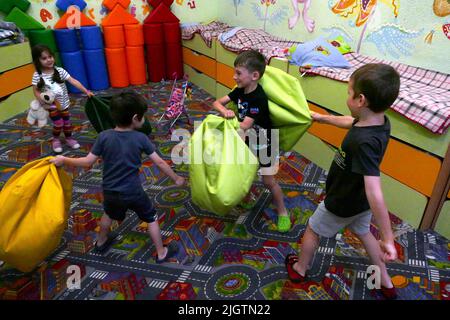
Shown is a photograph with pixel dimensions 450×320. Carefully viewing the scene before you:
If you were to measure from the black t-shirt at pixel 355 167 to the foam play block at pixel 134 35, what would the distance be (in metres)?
4.46

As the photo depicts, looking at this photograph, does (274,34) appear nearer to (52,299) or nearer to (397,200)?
(397,200)

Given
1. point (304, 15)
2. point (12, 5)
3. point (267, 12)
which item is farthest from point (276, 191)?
point (12, 5)

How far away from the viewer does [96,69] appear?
502 centimetres

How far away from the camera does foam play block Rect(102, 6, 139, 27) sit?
4.94 meters

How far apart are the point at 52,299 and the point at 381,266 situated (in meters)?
1.75

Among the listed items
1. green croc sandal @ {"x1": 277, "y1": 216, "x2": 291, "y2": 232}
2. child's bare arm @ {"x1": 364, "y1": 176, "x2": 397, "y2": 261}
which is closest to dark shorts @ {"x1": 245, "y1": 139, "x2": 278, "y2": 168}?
green croc sandal @ {"x1": 277, "y1": 216, "x2": 291, "y2": 232}

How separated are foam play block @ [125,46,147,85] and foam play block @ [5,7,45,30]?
1.30 meters

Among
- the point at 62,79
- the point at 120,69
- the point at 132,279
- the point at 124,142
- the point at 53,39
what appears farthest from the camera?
the point at 120,69

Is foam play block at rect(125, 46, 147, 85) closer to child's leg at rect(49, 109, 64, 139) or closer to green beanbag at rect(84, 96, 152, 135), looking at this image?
child's leg at rect(49, 109, 64, 139)

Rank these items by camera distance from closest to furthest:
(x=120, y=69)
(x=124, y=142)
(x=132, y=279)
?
(x=124, y=142)
(x=132, y=279)
(x=120, y=69)

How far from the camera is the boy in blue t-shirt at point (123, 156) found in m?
1.64

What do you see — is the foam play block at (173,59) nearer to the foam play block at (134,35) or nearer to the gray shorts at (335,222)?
the foam play block at (134,35)
